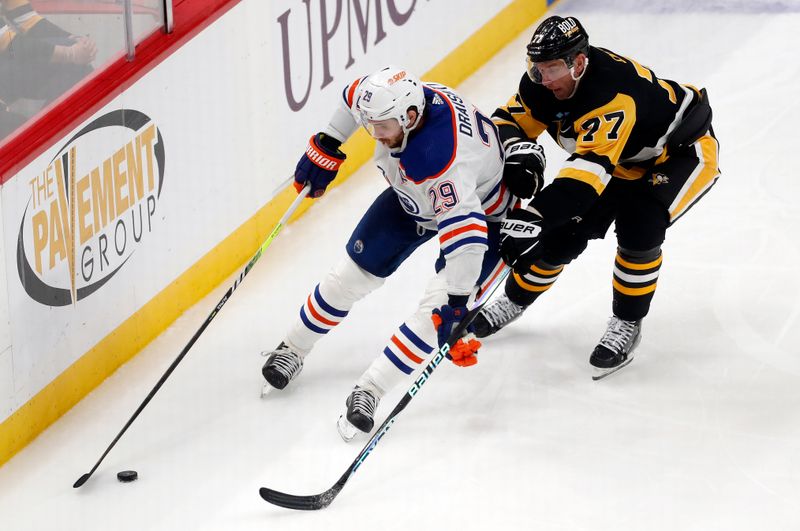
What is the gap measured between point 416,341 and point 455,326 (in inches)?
10.3

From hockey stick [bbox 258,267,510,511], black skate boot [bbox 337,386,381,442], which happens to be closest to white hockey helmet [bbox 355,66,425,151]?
hockey stick [bbox 258,267,510,511]

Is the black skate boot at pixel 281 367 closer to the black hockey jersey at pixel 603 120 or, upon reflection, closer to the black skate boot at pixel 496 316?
the black skate boot at pixel 496 316

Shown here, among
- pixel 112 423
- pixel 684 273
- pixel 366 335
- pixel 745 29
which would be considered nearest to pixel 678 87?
pixel 684 273

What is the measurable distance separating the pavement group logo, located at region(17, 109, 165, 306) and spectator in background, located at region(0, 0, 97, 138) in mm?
181

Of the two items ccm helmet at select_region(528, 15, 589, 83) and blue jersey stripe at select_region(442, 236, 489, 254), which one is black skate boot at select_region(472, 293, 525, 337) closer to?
blue jersey stripe at select_region(442, 236, 489, 254)

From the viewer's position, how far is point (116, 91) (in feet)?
15.1

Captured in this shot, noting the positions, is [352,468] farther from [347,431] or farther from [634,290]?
[634,290]

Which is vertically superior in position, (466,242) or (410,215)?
(466,242)

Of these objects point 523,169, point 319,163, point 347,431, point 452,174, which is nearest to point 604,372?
point 523,169

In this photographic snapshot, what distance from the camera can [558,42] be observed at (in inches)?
161

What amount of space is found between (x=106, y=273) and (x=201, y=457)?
2.72 feet

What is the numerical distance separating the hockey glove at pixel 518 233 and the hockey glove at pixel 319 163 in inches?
26.3

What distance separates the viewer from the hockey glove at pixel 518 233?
4.10m

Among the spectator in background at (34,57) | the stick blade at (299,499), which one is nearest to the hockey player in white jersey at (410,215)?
the stick blade at (299,499)
